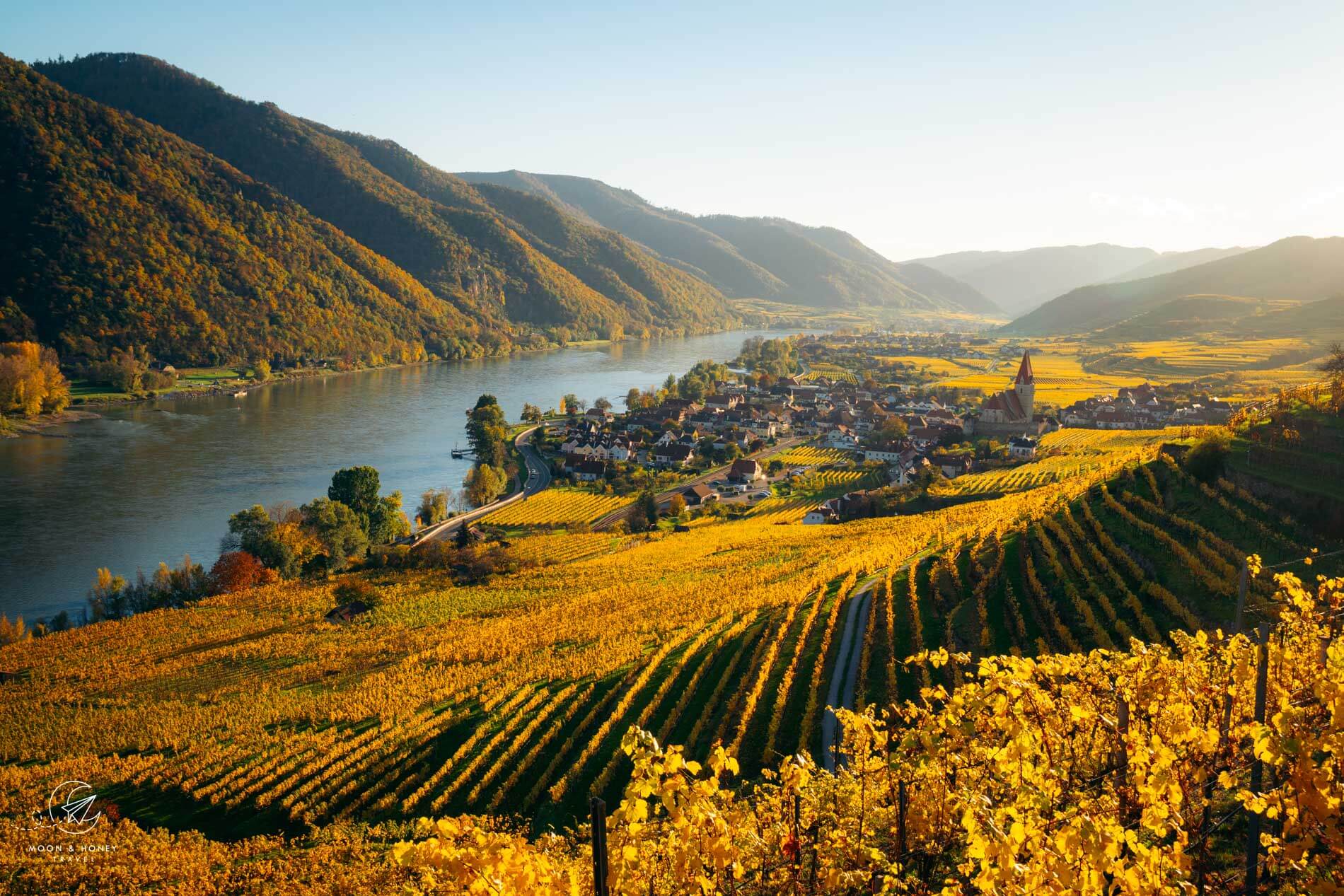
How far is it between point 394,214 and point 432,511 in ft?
414

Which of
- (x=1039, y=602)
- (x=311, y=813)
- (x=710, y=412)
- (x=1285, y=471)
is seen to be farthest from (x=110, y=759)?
(x=710, y=412)

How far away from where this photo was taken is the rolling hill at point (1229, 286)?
5138 inches

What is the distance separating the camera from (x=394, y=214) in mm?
147125

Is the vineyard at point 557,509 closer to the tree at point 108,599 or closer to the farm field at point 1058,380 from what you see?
the tree at point 108,599

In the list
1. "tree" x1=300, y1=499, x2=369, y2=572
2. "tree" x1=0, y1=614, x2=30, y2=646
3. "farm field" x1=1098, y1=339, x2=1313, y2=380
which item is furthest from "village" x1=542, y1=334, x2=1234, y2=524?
"tree" x1=0, y1=614, x2=30, y2=646

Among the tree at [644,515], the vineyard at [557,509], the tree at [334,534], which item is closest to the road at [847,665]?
the tree at [644,515]

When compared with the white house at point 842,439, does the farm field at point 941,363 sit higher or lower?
higher

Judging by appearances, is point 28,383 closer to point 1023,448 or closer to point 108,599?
point 108,599

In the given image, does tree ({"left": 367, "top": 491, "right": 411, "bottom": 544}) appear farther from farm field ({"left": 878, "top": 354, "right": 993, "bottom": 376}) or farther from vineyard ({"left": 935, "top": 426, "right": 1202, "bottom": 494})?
farm field ({"left": 878, "top": 354, "right": 993, "bottom": 376})

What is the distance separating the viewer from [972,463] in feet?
140

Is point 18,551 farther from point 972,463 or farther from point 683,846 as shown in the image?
point 972,463

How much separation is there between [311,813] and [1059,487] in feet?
75.7

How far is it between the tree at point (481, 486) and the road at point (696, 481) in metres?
6.66

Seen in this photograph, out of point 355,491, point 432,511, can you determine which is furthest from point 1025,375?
point 355,491
